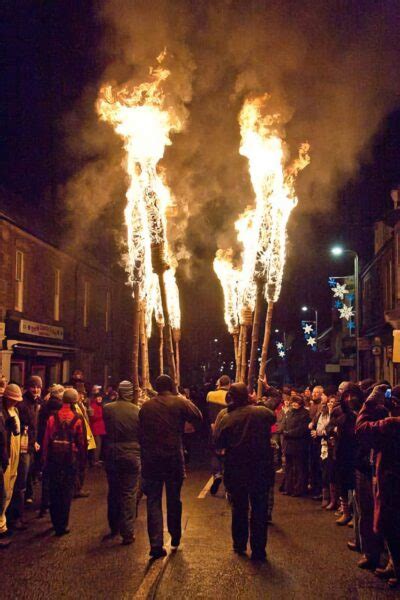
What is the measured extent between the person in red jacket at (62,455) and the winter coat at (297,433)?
4342 millimetres

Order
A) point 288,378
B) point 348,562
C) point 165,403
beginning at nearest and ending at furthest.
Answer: point 348,562
point 165,403
point 288,378

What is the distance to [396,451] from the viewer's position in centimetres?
614

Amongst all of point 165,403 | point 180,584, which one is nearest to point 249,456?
point 165,403

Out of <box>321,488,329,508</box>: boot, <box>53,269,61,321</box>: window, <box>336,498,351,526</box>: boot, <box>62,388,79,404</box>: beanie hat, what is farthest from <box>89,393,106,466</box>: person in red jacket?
<box>53,269,61,321</box>: window

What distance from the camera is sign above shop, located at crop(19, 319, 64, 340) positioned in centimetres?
2155

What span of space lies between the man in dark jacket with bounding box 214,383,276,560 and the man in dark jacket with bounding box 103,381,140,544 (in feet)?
4.18

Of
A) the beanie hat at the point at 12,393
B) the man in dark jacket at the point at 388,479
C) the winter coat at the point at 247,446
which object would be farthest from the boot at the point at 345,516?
the beanie hat at the point at 12,393

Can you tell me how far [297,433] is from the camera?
455 inches

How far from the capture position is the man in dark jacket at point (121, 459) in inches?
310

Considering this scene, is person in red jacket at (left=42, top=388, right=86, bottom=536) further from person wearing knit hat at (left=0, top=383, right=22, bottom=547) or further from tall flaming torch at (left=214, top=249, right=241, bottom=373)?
tall flaming torch at (left=214, top=249, right=241, bottom=373)

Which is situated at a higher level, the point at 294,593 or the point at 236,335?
the point at 236,335

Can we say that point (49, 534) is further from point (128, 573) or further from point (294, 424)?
point (294, 424)

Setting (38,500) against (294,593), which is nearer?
(294,593)

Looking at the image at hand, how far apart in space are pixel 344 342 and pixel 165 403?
34290 millimetres
